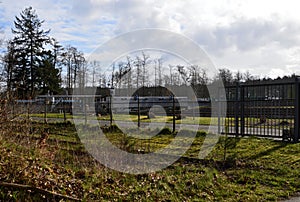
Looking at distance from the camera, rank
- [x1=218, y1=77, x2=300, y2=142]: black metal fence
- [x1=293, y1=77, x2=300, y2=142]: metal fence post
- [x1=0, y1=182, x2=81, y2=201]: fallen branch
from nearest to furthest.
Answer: [x1=0, y1=182, x2=81, y2=201]: fallen branch → [x1=293, y1=77, x2=300, y2=142]: metal fence post → [x1=218, y1=77, x2=300, y2=142]: black metal fence

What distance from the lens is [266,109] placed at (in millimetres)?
11227

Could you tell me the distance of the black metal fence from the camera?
408 inches

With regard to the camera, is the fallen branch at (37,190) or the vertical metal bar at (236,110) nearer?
the fallen branch at (37,190)

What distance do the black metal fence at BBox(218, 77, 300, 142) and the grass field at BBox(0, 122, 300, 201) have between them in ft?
9.28

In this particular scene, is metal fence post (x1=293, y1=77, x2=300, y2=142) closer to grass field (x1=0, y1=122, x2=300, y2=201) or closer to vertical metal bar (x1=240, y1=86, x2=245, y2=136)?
vertical metal bar (x1=240, y1=86, x2=245, y2=136)

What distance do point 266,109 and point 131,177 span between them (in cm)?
714

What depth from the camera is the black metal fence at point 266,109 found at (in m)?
10.4

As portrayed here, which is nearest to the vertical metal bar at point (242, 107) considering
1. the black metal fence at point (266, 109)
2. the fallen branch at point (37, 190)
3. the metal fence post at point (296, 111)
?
the black metal fence at point (266, 109)

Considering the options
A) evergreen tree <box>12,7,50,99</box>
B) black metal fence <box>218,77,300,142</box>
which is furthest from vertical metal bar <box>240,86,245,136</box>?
evergreen tree <box>12,7,50,99</box>

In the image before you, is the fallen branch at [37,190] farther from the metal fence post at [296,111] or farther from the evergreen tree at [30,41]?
the evergreen tree at [30,41]

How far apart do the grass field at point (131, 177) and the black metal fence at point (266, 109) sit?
9.28 ft

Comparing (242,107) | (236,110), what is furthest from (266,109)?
(236,110)

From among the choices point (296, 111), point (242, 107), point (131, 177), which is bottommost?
point (131, 177)

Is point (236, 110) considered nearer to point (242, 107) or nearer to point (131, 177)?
point (242, 107)
